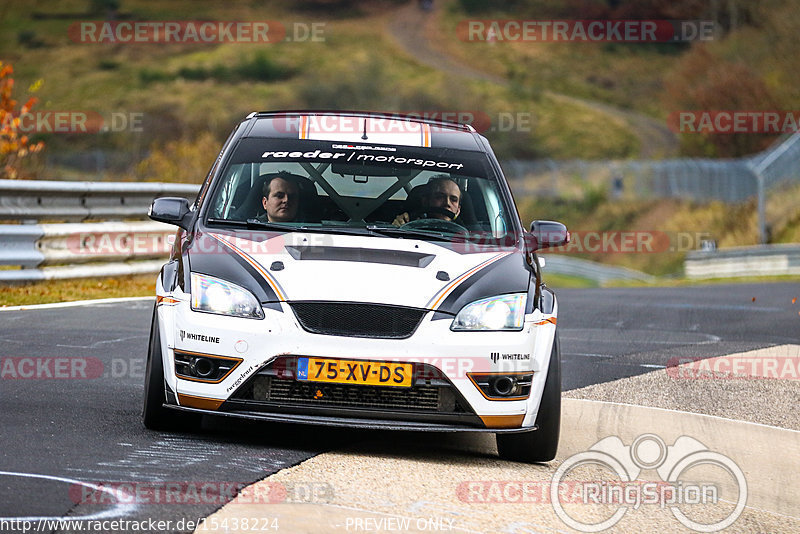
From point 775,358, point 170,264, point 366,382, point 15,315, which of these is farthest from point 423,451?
point 15,315

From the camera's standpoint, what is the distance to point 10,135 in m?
17.2

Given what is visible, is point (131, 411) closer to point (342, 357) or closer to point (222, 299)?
point (222, 299)

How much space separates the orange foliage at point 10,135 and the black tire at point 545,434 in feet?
39.0

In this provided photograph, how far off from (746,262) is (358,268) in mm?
25120

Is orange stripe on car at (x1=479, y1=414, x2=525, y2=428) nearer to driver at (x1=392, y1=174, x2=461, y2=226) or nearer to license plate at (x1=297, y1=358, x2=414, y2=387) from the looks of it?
license plate at (x1=297, y1=358, x2=414, y2=387)

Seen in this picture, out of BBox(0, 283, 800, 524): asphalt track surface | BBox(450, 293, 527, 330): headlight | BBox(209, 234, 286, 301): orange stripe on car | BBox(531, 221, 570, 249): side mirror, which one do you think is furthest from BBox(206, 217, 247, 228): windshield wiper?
BBox(531, 221, 570, 249): side mirror

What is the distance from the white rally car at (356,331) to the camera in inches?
248

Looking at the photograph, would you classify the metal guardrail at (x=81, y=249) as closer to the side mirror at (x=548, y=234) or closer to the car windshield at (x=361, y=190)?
the car windshield at (x=361, y=190)

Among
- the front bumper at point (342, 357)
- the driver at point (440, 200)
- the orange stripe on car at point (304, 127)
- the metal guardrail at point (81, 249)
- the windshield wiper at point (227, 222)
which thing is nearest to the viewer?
the front bumper at point (342, 357)

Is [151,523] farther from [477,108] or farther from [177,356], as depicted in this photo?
[477,108]

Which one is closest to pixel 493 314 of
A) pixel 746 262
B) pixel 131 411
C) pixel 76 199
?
pixel 131 411

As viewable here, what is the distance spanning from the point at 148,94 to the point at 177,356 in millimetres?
89952

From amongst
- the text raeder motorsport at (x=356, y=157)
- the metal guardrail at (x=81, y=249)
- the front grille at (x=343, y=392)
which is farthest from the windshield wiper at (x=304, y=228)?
the metal guardrail at (x=81, y=249)

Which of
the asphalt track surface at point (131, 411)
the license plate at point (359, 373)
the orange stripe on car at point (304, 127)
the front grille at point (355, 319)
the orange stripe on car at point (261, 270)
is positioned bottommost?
the asphalt track surface at point (131, 411)
